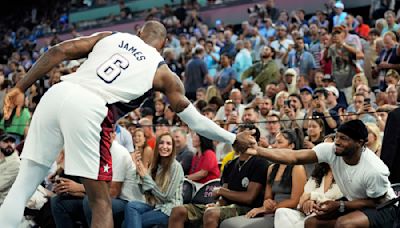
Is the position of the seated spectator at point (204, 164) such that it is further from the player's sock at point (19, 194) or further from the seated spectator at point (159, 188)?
the player's sock at point (19, 194)

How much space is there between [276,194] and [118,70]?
255cm

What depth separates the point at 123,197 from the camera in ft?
25.3

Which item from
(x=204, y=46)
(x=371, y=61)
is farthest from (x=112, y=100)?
(x=204, y=46)

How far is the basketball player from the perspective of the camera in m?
4.70

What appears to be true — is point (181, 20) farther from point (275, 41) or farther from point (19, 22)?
point (19, 22)

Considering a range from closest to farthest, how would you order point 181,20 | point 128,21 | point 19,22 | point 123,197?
point 123,197, point 181,20, point 128,21, point 19,22

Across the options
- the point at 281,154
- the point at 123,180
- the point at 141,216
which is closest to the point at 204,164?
the point at 123,180

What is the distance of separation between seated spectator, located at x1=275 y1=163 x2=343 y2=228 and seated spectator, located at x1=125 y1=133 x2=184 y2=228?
5.01ft

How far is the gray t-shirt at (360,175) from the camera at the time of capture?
226 inches

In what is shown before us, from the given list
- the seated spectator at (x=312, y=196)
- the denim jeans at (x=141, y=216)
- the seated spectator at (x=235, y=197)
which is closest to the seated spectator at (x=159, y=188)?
the denim jeans at (x=141, y=216)

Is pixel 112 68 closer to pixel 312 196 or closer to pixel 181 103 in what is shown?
pixel 181 103

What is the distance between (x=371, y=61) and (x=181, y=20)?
8.69 meters

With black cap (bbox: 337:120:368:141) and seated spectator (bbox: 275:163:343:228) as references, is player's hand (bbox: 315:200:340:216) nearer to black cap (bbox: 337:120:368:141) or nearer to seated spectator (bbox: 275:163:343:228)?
seated spectator (bbox: 275:163:343:228)

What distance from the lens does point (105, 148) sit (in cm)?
484
